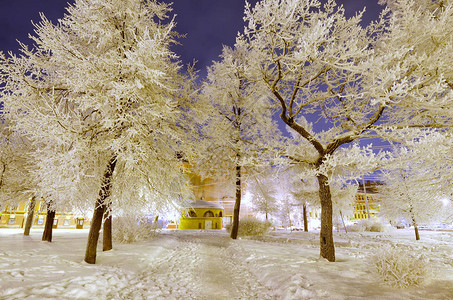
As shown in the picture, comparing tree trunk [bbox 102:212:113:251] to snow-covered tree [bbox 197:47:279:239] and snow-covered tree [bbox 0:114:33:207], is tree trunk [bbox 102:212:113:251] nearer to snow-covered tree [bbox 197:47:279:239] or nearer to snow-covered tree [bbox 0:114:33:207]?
snow-covered tree [bbox 0:114:33:207]

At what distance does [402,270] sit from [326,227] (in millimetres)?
2780

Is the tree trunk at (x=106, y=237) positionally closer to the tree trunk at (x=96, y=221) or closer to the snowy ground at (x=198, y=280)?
the snowy ground at (x=198, y=280)

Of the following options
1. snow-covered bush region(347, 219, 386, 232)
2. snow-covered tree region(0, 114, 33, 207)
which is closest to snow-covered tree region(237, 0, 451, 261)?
snow-covered tree region(0, 114, 33, 207)

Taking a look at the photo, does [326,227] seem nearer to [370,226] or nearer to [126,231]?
[126,231]

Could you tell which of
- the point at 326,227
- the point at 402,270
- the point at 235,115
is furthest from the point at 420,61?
the point at 235,115

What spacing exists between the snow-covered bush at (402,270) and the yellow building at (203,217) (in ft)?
71.9

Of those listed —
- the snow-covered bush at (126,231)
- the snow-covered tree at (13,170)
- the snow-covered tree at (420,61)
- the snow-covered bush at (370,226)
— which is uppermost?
the snow-covered tree at (420,61)

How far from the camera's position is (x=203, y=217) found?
2548cm

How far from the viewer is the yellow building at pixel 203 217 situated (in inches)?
981

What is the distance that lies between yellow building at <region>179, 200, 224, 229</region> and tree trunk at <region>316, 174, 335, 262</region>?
19537mm

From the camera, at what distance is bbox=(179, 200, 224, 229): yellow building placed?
24.9 m

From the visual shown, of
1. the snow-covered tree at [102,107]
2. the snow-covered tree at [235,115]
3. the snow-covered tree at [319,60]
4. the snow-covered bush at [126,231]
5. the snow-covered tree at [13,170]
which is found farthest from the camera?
the snow-covered tree at [235,115]

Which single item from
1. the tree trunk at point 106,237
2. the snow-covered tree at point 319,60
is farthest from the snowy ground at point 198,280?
the snow-covered tree at point 319,60

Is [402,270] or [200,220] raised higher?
[402,270]
